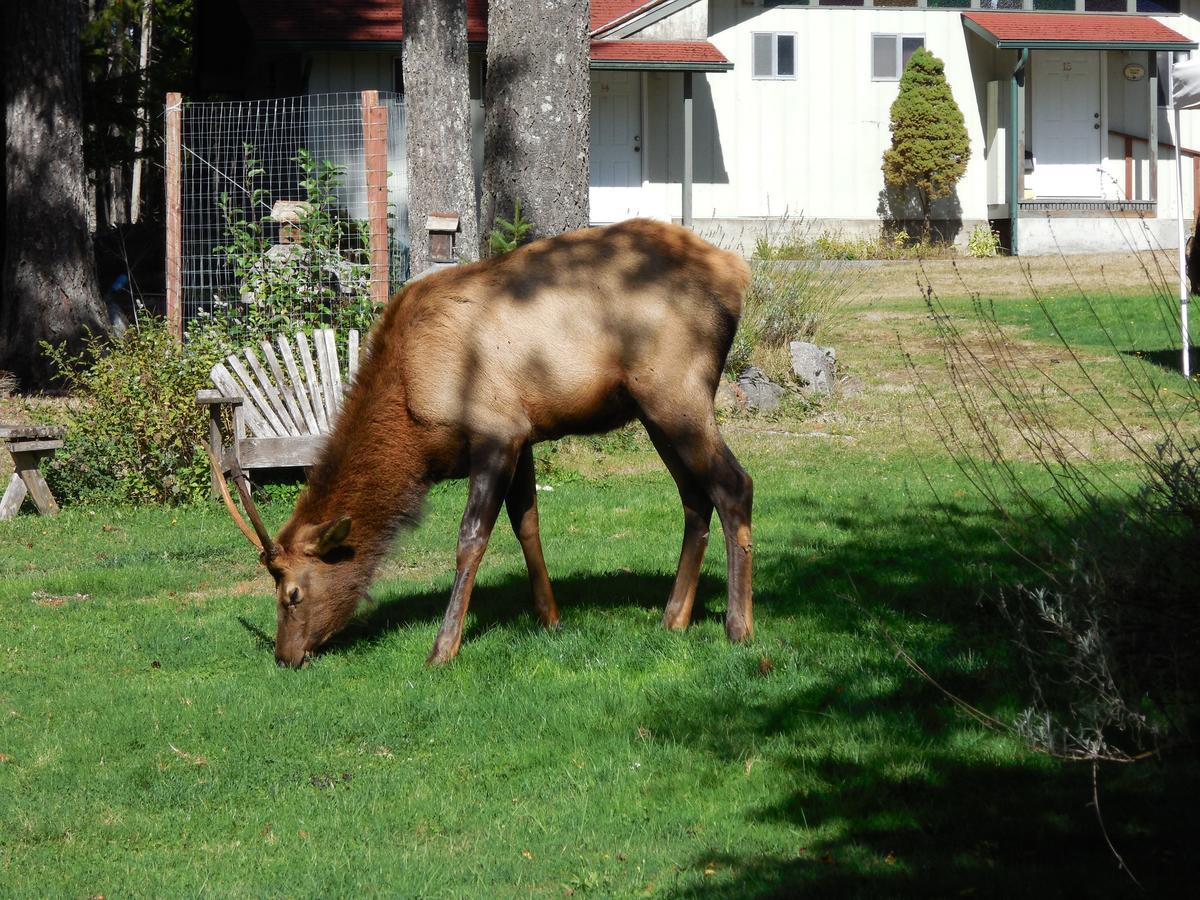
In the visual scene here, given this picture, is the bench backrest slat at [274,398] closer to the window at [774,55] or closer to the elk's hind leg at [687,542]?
the elk's hind leg at [687,542]

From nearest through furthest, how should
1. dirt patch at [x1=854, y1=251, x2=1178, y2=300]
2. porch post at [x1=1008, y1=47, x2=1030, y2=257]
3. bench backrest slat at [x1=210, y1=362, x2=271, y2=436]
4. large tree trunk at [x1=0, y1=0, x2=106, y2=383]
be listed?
bench backrest slat at [x1=210, y1=362, x2=271, y2=436]
large tree trunk at [x1=0, y1=0, x2=106, y2=383]
dirt patch at [x1=854, y1=251, x2=1178, y2=300]
porch post at [x1=1008, y1=47, x2=1030, y2=257]

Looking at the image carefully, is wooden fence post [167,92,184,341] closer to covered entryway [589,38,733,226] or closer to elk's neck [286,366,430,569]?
elk's neck [286,366,430,569]

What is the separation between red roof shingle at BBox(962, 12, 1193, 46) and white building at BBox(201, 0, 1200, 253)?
0.05 m

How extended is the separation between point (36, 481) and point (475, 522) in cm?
573

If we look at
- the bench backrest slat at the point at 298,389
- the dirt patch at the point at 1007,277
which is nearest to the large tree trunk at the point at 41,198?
the bench backrest slat at the point at 298,389

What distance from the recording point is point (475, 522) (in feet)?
21.7

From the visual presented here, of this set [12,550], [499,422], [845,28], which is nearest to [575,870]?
[499,422]

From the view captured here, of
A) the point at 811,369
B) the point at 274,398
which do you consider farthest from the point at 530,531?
the point at 811,369

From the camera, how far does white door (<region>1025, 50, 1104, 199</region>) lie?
28.7 meters

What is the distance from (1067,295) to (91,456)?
43.9 ft

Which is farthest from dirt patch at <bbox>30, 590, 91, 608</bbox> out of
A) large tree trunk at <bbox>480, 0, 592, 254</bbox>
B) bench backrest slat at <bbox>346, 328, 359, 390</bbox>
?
large tree trunk at <bbox>480, 0, 592, 254</bbox>

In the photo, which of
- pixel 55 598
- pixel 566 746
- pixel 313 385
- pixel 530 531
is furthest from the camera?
pixel 313 385

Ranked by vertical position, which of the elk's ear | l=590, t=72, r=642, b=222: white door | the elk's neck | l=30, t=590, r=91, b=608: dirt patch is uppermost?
l=590, t=72, r=642, b=222: white door

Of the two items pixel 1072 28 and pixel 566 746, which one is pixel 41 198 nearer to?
pixel 566 746
